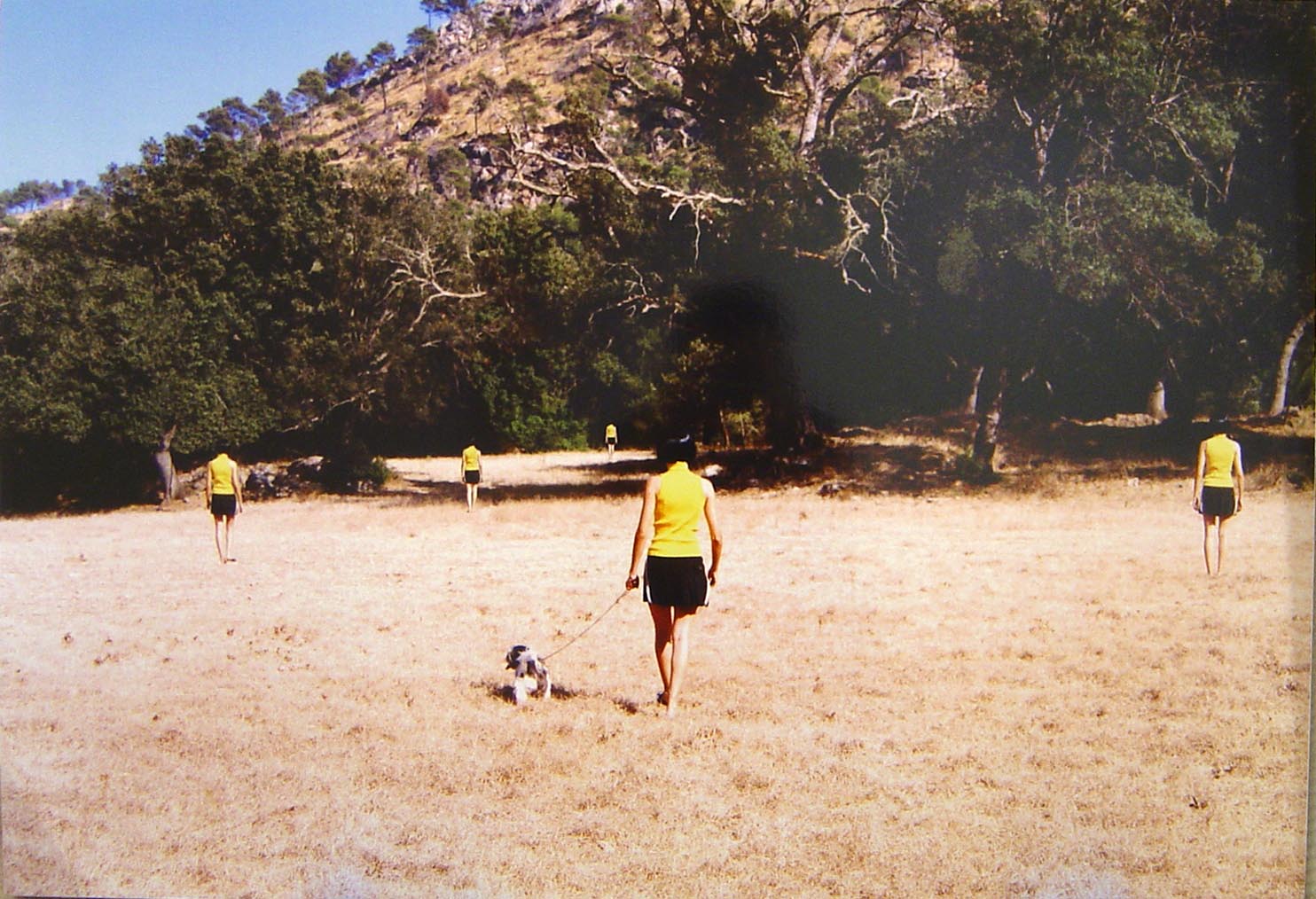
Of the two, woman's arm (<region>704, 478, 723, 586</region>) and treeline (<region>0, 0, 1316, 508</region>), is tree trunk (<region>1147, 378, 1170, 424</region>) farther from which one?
woman's arm (<region>704, 478, 723, 586</region>)

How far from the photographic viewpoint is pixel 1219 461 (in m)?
4.16

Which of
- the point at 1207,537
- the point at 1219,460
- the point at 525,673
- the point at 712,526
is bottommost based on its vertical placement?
the point at 525,673

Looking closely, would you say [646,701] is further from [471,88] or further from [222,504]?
[471,88]

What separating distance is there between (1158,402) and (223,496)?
14.2 feet

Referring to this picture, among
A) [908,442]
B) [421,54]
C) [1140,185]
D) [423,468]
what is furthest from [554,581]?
[1140,185]

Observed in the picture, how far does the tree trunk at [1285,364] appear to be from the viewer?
3.94 metres

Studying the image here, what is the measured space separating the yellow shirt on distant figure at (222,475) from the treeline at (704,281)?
0.27 feet

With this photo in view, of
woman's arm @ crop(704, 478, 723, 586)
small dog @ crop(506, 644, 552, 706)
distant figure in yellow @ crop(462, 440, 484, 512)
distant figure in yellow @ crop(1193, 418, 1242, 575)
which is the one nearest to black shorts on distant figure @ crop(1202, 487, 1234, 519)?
distant figure in yellow @ crop(1193, 418, 1242, 575)

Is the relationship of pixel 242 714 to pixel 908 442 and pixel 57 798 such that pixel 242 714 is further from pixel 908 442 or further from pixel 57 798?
pixel 908 442

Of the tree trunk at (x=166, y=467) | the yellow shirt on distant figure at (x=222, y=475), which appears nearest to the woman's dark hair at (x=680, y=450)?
the yellow shirt on distant figure at (x=222, y=475)

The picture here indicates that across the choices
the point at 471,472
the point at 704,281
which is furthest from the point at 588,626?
the point at 704,281

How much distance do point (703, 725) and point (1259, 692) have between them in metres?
2.16

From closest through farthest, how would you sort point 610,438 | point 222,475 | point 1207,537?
point 1207,537
point 610,438
point 222,475

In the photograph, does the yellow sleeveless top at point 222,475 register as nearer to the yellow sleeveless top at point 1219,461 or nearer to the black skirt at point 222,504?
the black skirt at point 222,504
